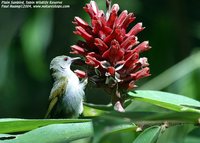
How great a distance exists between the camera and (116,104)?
204 cm

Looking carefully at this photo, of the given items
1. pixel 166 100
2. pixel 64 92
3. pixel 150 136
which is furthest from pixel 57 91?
pixel 150 136

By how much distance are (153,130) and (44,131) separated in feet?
1.01

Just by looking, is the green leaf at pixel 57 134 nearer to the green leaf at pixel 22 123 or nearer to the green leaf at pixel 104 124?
the green leaf at pixel 22 123

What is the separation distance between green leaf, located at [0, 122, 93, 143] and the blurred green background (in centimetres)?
278

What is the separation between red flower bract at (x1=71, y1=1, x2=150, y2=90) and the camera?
6.67 ft

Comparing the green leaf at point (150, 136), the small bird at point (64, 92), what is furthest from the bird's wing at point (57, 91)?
the green leaf at point (150, 136)

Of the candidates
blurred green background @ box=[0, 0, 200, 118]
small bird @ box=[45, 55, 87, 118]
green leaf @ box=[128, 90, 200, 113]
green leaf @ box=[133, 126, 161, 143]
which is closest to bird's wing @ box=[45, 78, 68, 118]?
small bird @ box=[45, 55, 87, 118]

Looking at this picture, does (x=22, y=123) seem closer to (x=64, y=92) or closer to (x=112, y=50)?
(x=112, y=50)

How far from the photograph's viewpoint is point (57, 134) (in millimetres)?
1777

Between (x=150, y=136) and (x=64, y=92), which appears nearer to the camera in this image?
(x=150, y=136)

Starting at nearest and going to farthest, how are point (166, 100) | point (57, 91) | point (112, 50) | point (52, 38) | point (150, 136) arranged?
1. point (150, 136)
2. point (112, 50)
3. point (166, 100)
4. point (57, 91)
5. point (52, 38)

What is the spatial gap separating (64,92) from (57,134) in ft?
4.27

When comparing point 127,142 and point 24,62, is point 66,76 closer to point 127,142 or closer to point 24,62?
point 127,142

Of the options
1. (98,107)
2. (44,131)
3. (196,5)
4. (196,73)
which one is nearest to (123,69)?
(98,107)
